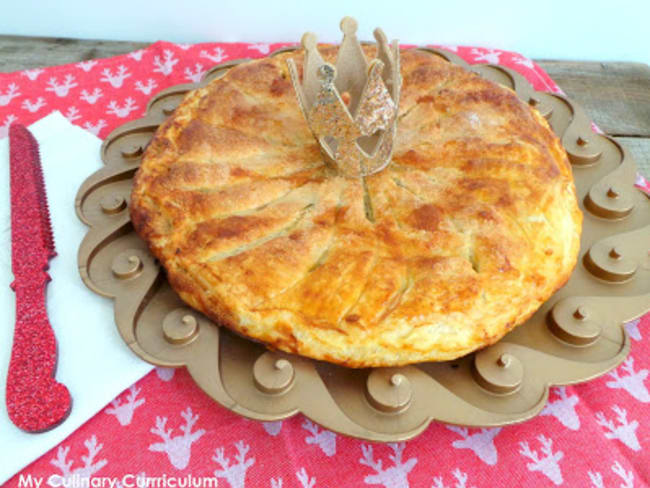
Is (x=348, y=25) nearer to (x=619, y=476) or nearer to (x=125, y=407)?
(x=125, y=407)

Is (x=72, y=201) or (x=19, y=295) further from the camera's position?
(x=72, y=201)

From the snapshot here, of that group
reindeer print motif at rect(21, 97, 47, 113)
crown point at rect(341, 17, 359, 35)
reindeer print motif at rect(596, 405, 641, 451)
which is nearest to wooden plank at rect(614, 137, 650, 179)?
reindeer print motif at rect(596, 405, 641, 451)

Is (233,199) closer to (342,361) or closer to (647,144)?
(342,361)

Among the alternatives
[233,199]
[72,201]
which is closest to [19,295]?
[72,201]

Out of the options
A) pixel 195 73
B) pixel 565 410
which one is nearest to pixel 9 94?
pixel 195 73

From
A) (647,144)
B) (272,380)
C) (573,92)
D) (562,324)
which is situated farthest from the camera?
(573,92)
